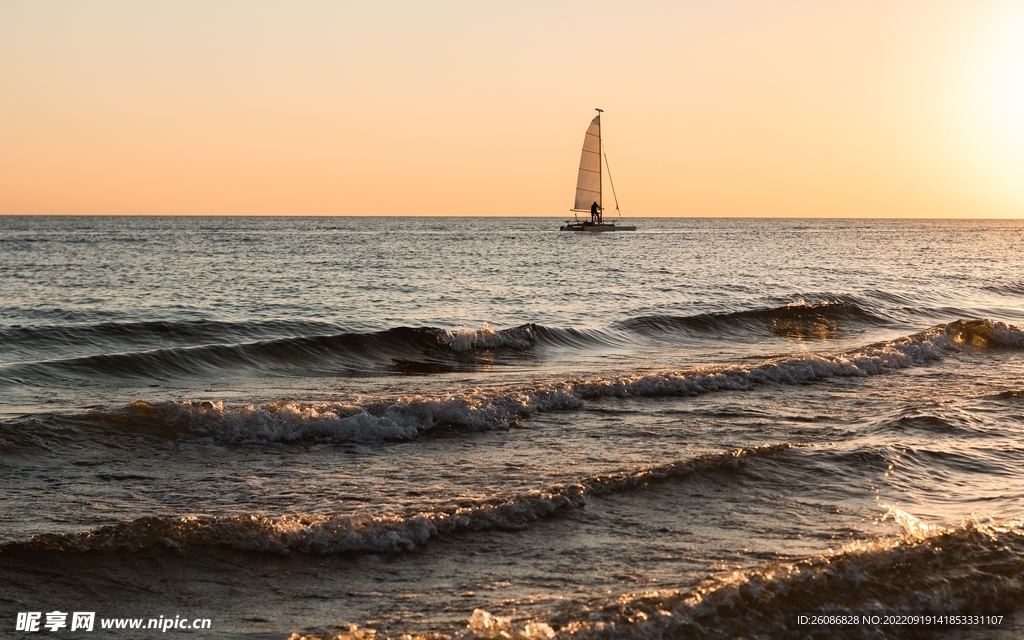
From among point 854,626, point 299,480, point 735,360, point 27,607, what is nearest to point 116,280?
point 735,360

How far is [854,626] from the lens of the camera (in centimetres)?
620

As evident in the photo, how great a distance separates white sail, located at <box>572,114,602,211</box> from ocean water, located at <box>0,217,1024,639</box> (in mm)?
70530

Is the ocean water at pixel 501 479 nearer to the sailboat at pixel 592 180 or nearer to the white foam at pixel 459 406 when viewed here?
the white foam at pixel 459 406

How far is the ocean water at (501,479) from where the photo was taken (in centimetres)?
634

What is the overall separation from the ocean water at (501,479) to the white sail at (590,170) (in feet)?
231

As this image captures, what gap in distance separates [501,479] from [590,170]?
86016 mm

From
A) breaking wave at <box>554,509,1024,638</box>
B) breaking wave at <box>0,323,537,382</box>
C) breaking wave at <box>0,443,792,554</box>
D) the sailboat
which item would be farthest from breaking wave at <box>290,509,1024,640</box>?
the sailboat

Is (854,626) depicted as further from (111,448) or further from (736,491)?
(111,448)

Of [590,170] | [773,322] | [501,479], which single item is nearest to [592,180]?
[590,170]

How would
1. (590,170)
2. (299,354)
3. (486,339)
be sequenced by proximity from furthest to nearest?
(590,170) → (486,339) → (299,354)

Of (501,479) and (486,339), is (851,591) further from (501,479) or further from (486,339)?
(486,339)

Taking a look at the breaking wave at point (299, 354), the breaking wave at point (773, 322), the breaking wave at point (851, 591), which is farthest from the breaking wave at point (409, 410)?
the breaking wave at point (773, 322)

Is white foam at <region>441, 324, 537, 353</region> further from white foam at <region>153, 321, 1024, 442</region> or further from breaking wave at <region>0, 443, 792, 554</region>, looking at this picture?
breaking wave at <region>0, 443, 792, 554</region>

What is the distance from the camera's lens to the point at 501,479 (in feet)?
30.0
